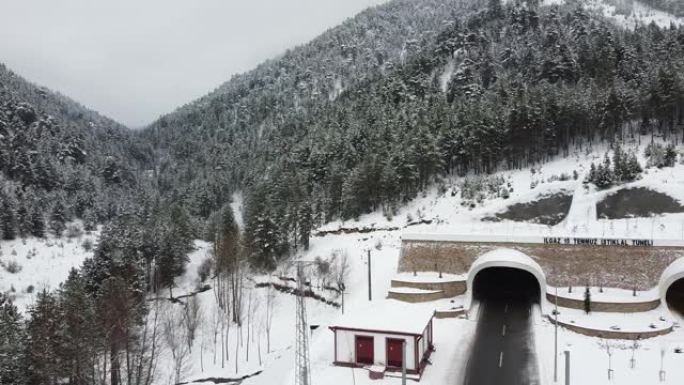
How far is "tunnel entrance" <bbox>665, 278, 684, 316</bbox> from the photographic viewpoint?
114ft

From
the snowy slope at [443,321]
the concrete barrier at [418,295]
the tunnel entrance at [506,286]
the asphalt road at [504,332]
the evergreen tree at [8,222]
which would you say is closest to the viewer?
the asphalt road at [504,332]

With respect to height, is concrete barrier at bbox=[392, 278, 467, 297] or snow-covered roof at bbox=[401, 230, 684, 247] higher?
snow-covered roof at bbox=[401, 230, 684, 247]

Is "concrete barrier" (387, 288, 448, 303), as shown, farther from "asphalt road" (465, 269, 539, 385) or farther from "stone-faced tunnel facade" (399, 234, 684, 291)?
"asphalt road" (465, 269, 539, 385)

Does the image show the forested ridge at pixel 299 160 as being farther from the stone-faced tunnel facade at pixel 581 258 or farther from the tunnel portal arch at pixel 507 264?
the tunnel portal arch at pixel 507 264

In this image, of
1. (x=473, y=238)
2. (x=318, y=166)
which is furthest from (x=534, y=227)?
(x=318, y=166)

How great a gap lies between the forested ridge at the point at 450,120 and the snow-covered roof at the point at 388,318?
28235mm

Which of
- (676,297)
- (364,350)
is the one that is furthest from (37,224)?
(676,297)

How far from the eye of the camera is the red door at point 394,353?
2796 cm

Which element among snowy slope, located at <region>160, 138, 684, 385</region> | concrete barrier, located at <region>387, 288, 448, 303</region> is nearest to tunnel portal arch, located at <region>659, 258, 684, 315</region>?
snowy slope, located at <region>160, 138, 684, 385</region>

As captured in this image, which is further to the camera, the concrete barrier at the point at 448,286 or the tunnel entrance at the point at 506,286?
the tunnel entrance at the point at 506,286

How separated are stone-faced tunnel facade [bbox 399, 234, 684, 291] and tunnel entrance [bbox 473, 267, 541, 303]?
9.89 feet

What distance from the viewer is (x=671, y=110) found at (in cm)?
6122

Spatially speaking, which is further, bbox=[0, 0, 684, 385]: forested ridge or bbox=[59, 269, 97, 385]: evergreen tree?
bbox=[0, 0, 684, 385]: forested ridge

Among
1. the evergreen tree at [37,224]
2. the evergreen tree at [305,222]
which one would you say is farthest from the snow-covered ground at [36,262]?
the evergreen tree at [305,222]
